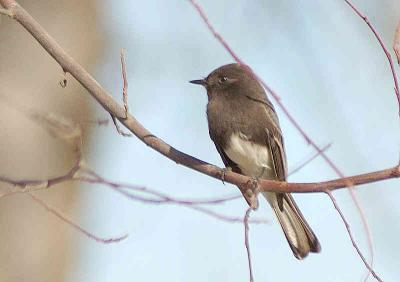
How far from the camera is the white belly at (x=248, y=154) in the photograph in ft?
14.0

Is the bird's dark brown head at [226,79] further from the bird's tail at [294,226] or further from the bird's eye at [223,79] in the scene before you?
the bird's tail at [294,226]

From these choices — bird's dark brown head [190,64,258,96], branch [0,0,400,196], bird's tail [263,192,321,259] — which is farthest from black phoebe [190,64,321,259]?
branch [0,0,400,196]

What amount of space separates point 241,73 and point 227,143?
55 centimetres

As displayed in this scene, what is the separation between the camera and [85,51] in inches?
203

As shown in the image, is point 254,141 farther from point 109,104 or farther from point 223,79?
point 109,104

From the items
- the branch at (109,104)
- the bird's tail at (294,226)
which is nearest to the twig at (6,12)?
the branch at (109,104)

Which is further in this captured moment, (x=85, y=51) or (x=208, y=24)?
(x=85, y=51)

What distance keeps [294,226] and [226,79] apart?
39.3 inches

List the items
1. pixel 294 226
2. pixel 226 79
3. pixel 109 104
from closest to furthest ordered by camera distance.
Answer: pixel 109 104 < pixel 294 226 < pixel 226 79

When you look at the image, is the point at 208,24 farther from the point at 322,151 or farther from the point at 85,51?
the point at 85,51

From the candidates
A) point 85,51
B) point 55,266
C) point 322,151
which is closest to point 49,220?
point 55,266

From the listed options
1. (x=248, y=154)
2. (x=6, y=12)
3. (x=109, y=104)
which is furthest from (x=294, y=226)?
(x=6, y=12)

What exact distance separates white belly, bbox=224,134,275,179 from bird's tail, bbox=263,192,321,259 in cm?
19

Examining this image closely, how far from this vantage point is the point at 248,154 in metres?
4.27
